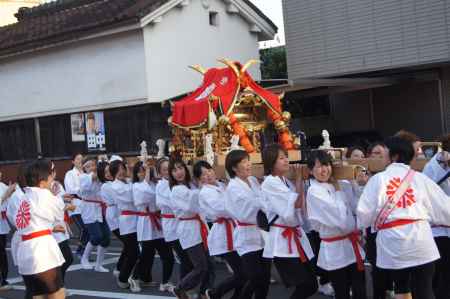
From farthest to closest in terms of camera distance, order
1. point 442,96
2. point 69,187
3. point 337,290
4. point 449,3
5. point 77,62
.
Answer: point 77,62 < point 442,96 < point 449,3 < point 69,187 < point 337,290

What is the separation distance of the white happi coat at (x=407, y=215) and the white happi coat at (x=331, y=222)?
0.35 meters

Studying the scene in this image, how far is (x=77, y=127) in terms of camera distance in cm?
1748

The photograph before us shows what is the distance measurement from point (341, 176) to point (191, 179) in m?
2.40

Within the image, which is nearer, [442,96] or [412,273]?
[412,273]

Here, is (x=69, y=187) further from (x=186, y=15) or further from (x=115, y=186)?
(x=186, y=15)

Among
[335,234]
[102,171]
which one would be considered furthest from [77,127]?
[335,234]

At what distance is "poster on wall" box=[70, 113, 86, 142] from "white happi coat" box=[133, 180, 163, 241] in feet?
31.6

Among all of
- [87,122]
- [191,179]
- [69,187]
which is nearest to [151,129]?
[87,122]

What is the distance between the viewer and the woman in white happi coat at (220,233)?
6.30 meters

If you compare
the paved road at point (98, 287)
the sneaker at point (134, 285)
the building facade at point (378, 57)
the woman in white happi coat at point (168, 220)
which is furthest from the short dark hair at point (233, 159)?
the building facade at point (378, 57)

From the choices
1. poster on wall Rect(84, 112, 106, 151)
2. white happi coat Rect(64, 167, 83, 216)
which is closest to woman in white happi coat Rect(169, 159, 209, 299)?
white happi coat Rect(64, 167, 83, 216)

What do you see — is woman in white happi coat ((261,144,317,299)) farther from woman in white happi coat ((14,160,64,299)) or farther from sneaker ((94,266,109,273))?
sneaker ((94,266,109,273))

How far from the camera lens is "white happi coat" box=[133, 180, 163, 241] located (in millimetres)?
7984

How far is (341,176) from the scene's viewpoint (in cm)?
535
